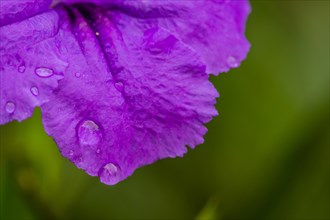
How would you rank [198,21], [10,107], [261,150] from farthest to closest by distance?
[261,150] < [198,21] < [10,107]

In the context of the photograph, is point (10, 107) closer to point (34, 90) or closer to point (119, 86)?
point (34, 90)

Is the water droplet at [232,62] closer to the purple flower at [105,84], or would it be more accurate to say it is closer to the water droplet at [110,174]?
the purple flower at [105,84]

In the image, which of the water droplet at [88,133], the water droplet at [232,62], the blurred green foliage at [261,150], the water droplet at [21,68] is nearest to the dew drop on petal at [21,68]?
the water droplet at [21,68]

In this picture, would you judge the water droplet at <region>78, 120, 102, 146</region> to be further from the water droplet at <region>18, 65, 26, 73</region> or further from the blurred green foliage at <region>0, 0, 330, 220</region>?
the blurred green foliage at <region>0, 0, 330, 220</region>

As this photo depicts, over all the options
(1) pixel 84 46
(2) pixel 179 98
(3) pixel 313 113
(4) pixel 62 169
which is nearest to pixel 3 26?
(1) pixel 84 46

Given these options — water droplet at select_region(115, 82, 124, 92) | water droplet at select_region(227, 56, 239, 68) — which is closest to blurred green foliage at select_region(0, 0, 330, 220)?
water droplet at select_region(227, 56, 239, 68)

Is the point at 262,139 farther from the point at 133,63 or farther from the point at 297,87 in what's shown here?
the point at 133,63

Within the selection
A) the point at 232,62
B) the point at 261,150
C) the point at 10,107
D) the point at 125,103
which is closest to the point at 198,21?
the point at 232,62
